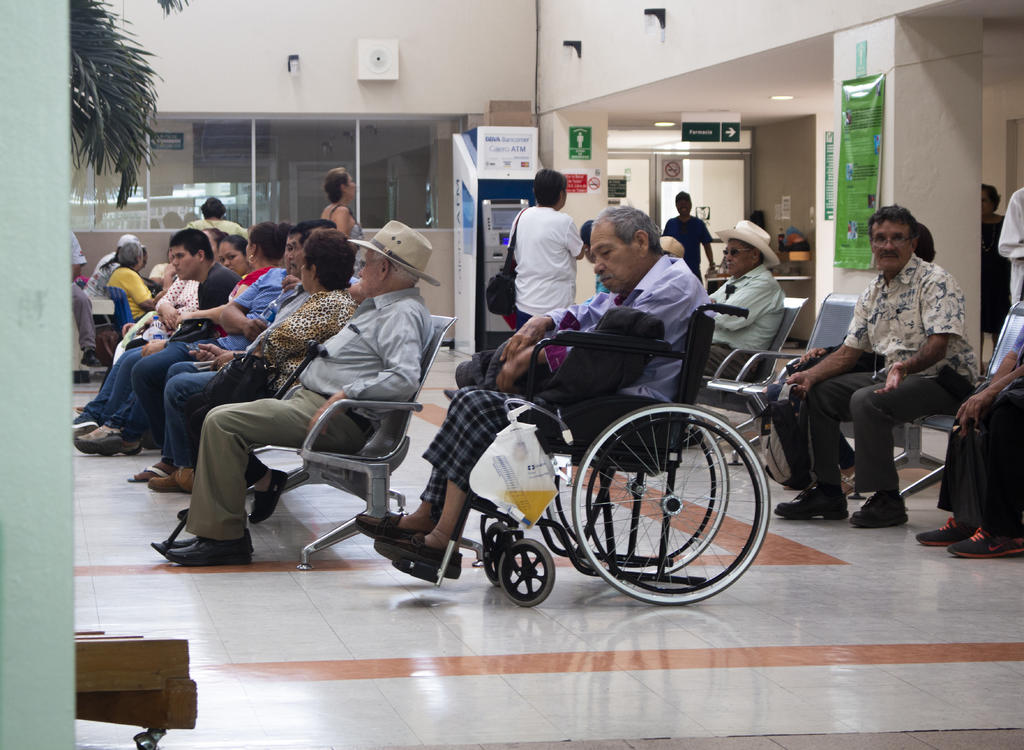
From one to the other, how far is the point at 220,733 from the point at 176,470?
344 cm

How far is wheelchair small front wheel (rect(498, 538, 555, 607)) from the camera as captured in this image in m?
3.77

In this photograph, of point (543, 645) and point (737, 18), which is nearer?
point (543, 645)

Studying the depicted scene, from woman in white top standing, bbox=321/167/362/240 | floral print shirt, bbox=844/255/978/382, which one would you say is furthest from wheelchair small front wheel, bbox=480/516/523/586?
woman in white top standing, bbox=321/167/362/240

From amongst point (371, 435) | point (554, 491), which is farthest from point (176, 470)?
Result: point (554, 491)

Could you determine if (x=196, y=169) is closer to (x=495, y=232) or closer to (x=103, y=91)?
(x=495, y=232)

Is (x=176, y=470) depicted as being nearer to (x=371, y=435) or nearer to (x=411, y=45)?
(x=371, y=435)

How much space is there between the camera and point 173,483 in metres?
5.86

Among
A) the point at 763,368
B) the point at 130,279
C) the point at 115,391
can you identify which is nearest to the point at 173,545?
the point at 115,391

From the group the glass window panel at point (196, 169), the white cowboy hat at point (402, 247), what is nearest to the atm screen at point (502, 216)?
the glass window panel at point (196, 169)

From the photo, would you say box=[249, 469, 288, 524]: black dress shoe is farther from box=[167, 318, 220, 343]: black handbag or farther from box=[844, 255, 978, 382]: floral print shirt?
box=[844, 255, 978, 382]: floral print shirt

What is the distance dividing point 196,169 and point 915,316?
11.2 m

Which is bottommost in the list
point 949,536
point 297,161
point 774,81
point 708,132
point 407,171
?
point 949,536

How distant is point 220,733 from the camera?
265 cm

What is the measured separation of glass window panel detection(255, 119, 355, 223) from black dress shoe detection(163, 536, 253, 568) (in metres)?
11.0
